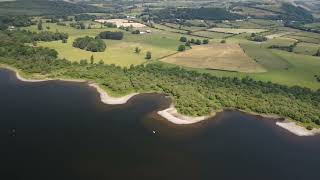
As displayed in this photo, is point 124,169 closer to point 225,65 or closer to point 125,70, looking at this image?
point 125,70

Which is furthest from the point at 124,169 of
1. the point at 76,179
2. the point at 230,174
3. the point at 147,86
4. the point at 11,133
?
the point at 147,86

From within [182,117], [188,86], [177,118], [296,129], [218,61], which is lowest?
[296,129]

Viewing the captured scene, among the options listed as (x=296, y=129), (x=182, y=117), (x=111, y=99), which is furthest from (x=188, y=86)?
(x=296, y=129)

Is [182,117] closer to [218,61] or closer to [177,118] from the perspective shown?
[177,118]

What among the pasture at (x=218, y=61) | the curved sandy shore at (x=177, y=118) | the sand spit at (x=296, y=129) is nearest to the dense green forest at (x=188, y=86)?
the curved sandy shore at (x=177, y=118)

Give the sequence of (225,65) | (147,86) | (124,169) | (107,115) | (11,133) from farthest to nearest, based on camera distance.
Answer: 1. (225,65)
2. (147,86)
3. (107,115)
4. (11,133)
5. (124,169)

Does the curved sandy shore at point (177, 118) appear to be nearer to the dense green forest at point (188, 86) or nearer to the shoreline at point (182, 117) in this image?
the shoreline at point (182, 117)

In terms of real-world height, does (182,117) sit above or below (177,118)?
above
